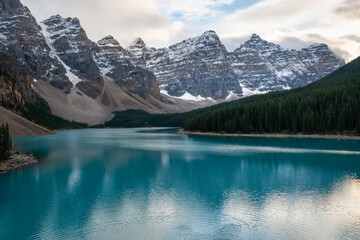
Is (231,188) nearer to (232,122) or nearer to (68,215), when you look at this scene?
(68,215)

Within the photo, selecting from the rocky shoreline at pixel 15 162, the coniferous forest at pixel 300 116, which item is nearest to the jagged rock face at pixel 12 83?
the rocky shoreline at pixel 15 162

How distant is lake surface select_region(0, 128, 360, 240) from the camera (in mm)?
19000

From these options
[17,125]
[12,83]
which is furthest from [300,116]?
[12,83]

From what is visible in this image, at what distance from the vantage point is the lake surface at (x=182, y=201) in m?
19.0

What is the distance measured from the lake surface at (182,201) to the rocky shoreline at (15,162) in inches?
69.2

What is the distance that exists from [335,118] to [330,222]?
7884 cm

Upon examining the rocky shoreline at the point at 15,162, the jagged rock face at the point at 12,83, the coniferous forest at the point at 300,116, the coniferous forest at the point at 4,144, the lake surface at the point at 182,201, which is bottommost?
the lake surface at the point at 182,201

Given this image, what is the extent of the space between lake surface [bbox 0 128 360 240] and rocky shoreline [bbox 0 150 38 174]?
1.76 m

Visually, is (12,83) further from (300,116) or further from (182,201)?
(182,201)

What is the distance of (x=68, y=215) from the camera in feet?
71.9

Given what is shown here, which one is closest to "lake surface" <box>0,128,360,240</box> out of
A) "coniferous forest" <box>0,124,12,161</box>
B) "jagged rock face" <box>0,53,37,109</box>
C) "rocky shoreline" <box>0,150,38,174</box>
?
"rocky shoreline" <box>0,150,38,174</box>

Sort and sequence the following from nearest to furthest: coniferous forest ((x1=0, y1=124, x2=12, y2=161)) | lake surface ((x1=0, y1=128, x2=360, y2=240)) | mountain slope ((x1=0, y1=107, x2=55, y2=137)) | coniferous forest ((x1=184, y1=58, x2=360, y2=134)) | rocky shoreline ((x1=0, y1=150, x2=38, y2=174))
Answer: lake surface ((x1=0, y1=128, x2=360, y2=240)) → rocky shoreline ((x1=0, y1=150, x2=38, y2=174)) → coniferous forest ((x1=0, y1=124, x2=12, y2=161)) → mountain slope ((x1=0, y1=107, x2=55, y2=137)) → coniferous forest ((x1=184, y1=58, x2=360, y2=134))

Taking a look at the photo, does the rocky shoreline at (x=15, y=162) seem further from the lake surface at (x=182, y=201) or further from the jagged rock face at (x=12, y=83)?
the jagged rock face at (x=12, y=83)

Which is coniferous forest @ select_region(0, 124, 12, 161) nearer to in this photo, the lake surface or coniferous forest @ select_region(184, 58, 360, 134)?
the lake surface
